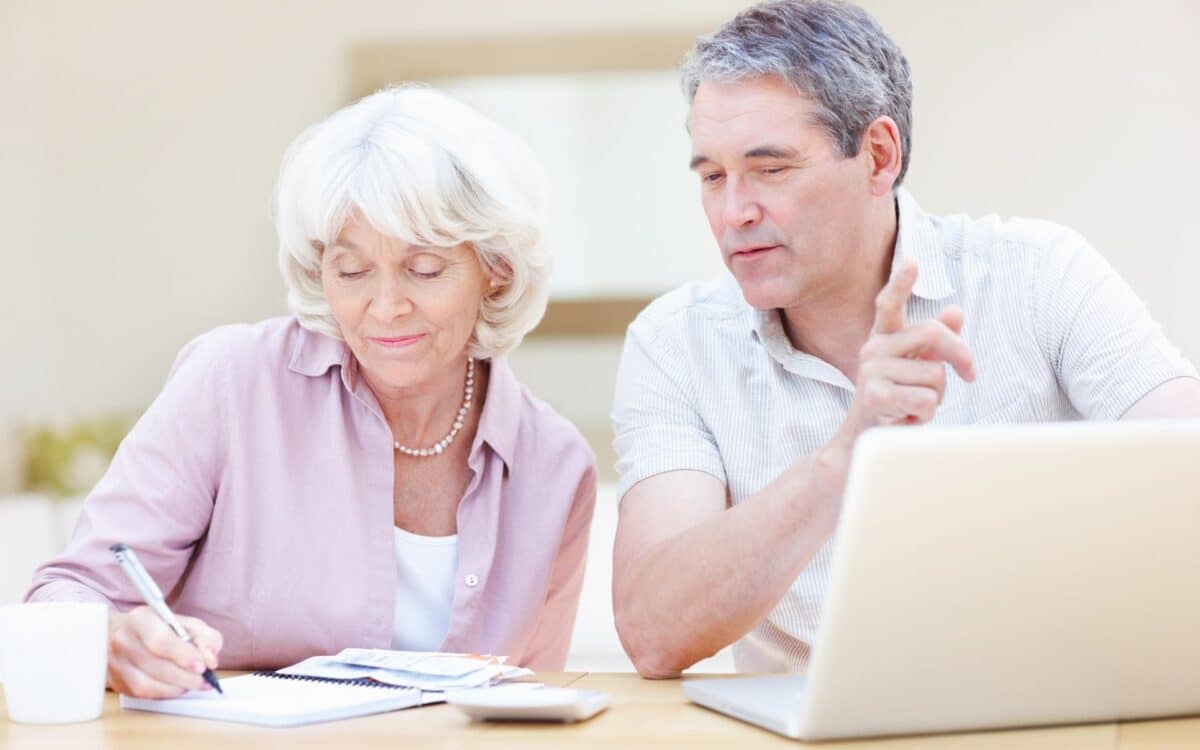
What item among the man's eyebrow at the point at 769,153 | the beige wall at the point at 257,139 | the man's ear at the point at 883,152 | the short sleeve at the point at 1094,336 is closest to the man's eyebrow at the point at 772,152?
the man's eyebrow at the point at 769,153

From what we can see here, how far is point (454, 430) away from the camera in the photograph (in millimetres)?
1856

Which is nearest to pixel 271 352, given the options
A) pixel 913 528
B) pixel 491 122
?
pixel 491 122

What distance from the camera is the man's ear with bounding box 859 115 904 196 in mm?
1834

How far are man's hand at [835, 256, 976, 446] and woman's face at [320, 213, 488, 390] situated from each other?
0.61 meters

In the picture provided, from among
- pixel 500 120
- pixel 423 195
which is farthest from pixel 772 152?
pixel 500 120

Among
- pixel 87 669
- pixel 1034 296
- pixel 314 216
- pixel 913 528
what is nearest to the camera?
pixel 913 528

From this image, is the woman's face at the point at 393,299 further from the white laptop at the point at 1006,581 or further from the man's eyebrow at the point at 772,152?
the white laptop at the point at 1006,581

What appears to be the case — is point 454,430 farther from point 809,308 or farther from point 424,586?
point 809,308

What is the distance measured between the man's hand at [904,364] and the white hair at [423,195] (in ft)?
2.00

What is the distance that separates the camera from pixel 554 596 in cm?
191

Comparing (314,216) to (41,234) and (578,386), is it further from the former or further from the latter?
(41,234)

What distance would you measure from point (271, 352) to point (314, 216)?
0.62 feet

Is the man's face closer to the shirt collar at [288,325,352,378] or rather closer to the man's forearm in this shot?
the man's forearm

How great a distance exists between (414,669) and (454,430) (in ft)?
→ 1.58
